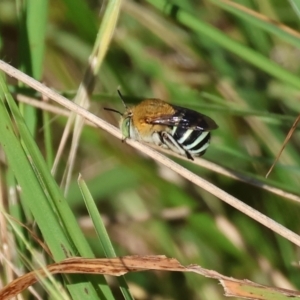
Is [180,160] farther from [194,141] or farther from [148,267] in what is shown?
[148,267]

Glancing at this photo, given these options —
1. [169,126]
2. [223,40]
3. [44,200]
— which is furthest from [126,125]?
[44,200]

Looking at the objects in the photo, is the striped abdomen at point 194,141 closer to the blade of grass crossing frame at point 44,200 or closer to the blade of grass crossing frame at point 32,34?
the blade of grass crossing frame at point 32,34

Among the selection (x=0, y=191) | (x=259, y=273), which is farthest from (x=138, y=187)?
(x=0, y=191)

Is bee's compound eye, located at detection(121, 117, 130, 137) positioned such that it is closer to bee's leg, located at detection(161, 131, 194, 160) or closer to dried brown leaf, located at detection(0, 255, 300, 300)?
bee's leg, located at detection(161, 131, 194, 160)

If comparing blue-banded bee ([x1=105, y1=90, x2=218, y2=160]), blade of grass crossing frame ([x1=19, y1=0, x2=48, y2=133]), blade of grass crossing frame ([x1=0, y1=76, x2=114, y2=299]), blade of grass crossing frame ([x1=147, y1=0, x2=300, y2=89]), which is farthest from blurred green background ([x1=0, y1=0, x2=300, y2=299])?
blade of grass crossing frame ([x1=0, y1=76, x2=114, y2=299])

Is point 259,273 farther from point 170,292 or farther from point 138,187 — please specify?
point 138,187

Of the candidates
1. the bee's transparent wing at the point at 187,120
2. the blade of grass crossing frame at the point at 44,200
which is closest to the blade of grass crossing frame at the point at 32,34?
the blade of grass crossing frame at the point at 44,200
